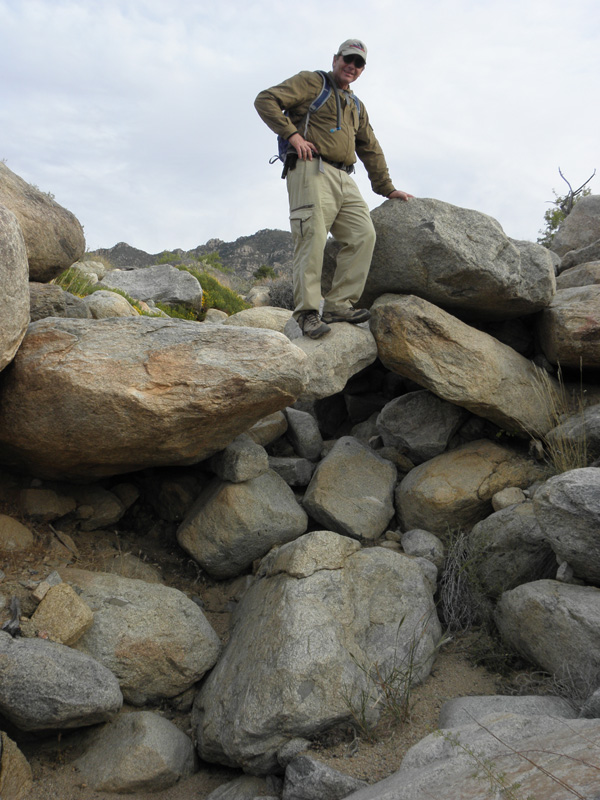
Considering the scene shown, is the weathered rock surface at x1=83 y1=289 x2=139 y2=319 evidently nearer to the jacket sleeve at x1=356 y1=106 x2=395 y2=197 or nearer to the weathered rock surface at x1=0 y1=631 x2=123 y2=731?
the jacket sleeve at x1=356 y1=106 x2=395 y2=197

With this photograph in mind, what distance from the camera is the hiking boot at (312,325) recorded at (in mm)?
5980

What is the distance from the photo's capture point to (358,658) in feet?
13.8

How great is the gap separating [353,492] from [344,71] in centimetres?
401

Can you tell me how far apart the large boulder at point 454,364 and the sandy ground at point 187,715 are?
85.8 inches

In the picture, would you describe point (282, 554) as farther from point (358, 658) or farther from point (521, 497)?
point (521, 497)

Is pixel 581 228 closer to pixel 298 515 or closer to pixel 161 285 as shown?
pixel 298 515

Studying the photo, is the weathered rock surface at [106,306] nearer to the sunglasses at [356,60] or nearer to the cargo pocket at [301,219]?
the cargo pocket at [301,219]

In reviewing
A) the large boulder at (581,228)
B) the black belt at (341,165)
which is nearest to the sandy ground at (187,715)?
the black belt at (341,165)

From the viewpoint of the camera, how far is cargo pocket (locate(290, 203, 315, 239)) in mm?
5859

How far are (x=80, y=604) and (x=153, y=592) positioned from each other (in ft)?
2.13

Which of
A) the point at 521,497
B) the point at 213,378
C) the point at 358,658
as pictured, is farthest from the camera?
the point at 521,497

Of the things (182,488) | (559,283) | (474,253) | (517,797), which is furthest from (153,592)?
(559,283)

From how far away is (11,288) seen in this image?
4.06 m

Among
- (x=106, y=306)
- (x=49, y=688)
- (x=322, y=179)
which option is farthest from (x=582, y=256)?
(x=49, y=688)
